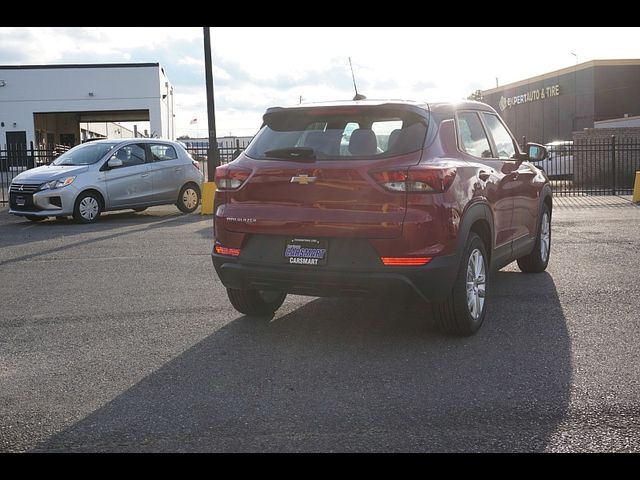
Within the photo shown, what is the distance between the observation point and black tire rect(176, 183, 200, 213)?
17703 millimetres

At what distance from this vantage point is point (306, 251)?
577 centimetres

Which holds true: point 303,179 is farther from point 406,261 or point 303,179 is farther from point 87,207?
point 87,207

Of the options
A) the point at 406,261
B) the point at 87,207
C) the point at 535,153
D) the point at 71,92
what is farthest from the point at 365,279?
the point at 71,92

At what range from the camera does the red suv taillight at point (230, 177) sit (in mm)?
6062

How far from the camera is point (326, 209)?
18.7 ft

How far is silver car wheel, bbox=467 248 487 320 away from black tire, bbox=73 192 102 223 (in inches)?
431

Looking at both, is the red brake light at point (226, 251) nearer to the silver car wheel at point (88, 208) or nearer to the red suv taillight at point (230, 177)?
the red suv taillight at point (230, 177)

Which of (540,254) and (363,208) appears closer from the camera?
(363,208)

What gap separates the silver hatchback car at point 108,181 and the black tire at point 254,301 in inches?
374

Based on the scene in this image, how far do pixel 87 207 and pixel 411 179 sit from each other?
37.5 ft

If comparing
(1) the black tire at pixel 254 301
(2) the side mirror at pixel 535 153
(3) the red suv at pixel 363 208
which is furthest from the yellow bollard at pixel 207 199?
(3) the red suv at pixel 363 208

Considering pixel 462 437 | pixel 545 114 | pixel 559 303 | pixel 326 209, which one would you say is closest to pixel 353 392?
pixel 462 437
